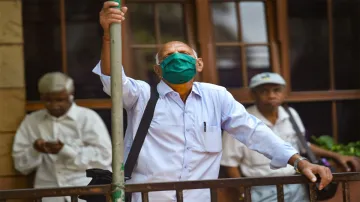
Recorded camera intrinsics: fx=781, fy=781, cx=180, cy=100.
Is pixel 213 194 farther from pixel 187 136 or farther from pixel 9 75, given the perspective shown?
pixel 9 75

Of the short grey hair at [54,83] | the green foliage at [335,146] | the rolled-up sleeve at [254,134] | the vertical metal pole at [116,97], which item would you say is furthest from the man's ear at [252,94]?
the vertical metal pole at [116,97]

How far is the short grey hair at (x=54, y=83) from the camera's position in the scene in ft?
19.1

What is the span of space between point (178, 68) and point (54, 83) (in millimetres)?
2129

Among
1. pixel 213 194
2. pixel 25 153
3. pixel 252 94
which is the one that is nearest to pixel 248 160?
pixel 252 94

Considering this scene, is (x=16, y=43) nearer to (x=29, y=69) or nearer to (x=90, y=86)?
(x=29, y=69)

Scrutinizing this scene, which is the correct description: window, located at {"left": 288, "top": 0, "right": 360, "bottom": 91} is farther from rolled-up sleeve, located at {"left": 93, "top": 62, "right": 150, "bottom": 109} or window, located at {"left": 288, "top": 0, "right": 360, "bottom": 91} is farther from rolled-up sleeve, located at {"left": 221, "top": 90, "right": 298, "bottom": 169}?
rolled-up sleeve, located at {"left": 93, "top": 62, "right": 150, "bottom": 109}

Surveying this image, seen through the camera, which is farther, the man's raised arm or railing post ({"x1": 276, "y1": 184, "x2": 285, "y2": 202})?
railing post ({"x1": 276, "y1": 184, "x2": 285, "y2": 202})

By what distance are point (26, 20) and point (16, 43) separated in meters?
0.25

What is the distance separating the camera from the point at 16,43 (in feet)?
19.4

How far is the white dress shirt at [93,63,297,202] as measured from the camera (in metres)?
3.93

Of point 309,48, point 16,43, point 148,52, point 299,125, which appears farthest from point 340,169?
point 16,43

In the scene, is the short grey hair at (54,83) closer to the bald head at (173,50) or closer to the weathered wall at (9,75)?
the weathered wall at (9,75)

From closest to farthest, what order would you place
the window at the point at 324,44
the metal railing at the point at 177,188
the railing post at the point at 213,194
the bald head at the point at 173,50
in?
the metal railing at the point at 177,188 → the railing post at the point at 213,194 → the bald head at the point at 173,50 → the window at the point at 324,44

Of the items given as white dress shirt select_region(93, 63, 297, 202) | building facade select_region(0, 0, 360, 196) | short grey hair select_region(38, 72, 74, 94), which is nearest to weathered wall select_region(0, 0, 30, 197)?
building facade select_region(0, 0, 360, 196)
